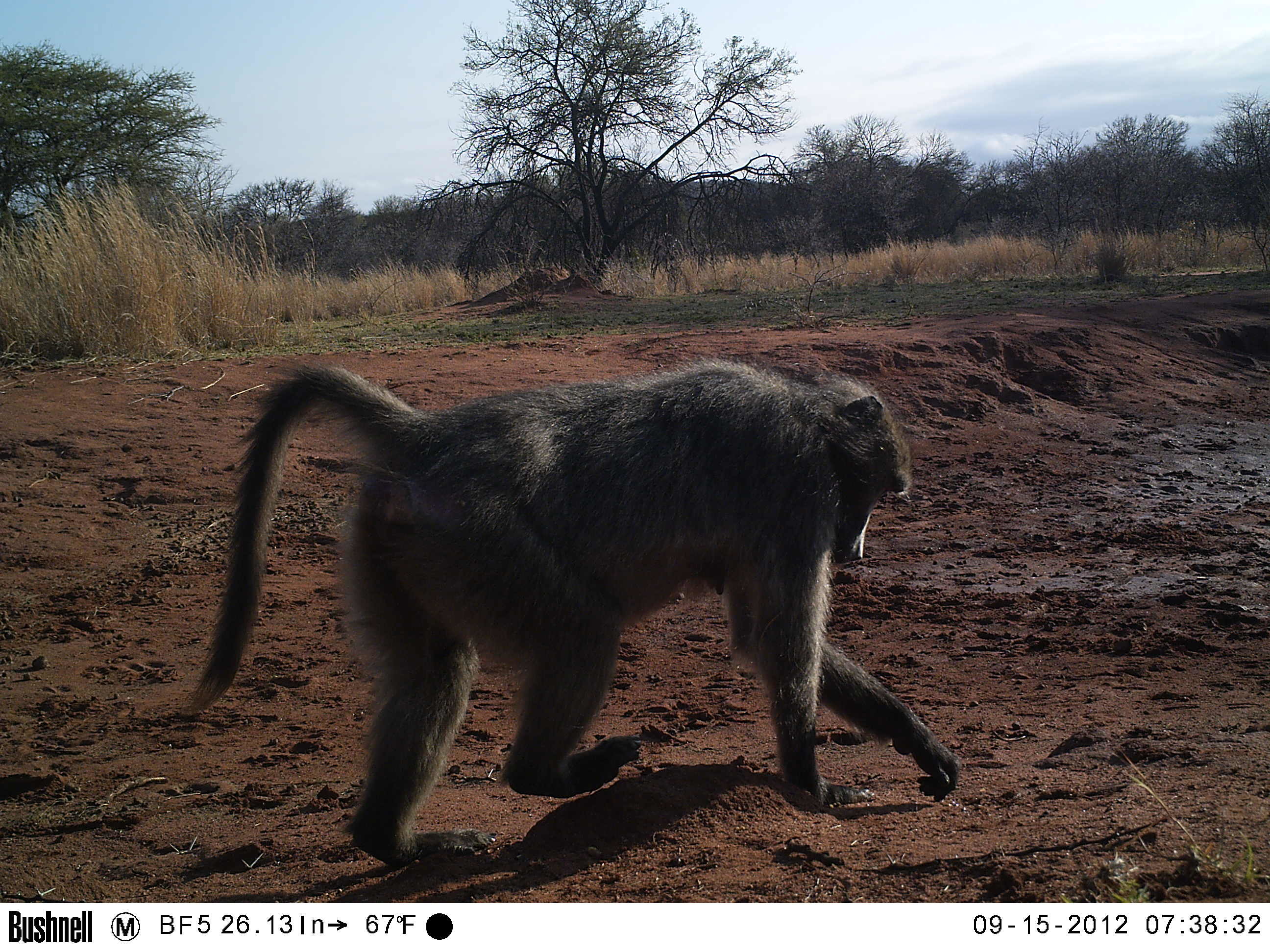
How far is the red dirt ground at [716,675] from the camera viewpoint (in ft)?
8.70

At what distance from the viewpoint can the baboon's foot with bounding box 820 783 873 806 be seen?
3.17m

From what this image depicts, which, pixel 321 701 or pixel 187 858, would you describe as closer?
pixel 187 858

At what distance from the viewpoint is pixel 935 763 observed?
327 cm

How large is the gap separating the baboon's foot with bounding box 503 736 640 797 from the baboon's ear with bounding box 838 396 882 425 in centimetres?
130

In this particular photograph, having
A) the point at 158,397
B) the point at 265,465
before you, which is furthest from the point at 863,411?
the point at 158,397

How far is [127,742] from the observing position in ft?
12.8

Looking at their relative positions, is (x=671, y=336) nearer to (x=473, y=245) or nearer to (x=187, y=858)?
(x=187, y=858)

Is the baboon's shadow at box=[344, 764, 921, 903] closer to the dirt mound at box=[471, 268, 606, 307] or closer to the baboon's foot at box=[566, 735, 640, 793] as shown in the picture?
the baboon's foot at box=[566, 735, 640, 793]

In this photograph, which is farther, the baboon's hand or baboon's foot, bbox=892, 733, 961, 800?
baboon's foot, bbox=892, 733, 961, 800

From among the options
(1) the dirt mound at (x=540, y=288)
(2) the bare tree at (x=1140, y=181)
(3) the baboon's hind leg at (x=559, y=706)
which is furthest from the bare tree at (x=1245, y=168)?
(3) the baboon's hind leg at (x=559, y=706)

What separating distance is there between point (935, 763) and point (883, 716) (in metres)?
0.21

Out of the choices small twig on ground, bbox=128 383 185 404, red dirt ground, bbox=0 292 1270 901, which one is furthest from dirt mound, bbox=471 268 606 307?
small twig on ground, bbox=128 383 185 404

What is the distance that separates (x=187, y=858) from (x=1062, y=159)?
28.3 m
